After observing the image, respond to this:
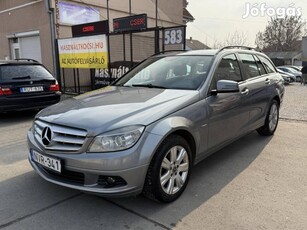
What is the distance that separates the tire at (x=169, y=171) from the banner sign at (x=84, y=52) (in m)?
7.27

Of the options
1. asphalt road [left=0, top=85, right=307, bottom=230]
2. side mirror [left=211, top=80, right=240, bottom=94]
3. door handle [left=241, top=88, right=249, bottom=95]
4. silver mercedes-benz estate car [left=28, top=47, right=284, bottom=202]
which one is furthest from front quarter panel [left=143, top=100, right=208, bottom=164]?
door handle [left=241, top=88, right=249, bottom=95]

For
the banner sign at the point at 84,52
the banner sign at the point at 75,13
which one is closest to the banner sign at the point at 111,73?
the banner sign at the point at 84,52

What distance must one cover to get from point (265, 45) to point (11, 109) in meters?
65.2

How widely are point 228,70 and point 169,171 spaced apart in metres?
1.92

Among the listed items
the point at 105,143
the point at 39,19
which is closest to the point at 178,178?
the point at 105,143

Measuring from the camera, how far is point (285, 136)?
5867 mm

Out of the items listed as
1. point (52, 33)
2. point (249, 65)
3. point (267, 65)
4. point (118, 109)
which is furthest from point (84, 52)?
point (118, 109)

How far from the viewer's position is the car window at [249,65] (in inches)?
192

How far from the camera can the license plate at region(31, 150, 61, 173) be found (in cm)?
298

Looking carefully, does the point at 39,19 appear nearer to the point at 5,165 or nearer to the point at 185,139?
the point at 5,165

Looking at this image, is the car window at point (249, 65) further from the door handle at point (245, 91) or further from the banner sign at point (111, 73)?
the banner sign at point (111, 73)

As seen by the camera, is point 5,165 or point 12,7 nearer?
point 5,165

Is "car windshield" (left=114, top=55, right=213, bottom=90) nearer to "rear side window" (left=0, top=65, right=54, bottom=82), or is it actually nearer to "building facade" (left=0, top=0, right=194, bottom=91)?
"rear side window" (left=0, top=65, right=54, bottom=82)

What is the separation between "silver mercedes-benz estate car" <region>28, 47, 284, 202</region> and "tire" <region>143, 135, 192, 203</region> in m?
0.01
